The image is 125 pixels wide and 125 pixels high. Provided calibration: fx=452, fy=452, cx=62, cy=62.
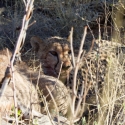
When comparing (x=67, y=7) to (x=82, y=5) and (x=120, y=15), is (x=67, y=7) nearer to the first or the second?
(x=82, y=5)

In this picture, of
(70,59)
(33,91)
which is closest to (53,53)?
(70,59)

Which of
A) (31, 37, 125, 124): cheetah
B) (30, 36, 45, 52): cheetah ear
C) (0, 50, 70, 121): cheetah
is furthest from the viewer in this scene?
(30, 36, 45, 52): cheetah ear

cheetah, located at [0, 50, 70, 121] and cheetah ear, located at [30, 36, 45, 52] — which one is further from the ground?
cheetah ear, located at [30, 36, 45, 52]

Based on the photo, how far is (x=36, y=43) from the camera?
6320mm

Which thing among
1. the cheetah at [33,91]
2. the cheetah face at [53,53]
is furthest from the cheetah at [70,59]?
the cheetah at [33,91]

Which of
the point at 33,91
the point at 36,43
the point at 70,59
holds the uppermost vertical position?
the point at 36,43

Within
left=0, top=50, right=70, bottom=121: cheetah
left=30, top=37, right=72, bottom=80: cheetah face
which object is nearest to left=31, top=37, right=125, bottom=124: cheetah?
left=30, top=37, right=72, bottom=80: cheetah face

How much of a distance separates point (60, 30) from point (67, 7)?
573 millimetres

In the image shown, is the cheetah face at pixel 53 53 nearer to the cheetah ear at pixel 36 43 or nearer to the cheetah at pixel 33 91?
the cheetah ear at pixel 36 43

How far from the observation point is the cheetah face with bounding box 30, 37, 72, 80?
224 inches

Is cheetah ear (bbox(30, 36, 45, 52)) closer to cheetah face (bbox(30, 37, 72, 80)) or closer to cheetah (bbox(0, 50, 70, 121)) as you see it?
cheetah face (bbox(30, 37, 72, 80))

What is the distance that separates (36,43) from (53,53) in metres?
0.41

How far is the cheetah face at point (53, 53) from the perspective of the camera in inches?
224

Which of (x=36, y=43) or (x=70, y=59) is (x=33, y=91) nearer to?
(x=70, y=59)
